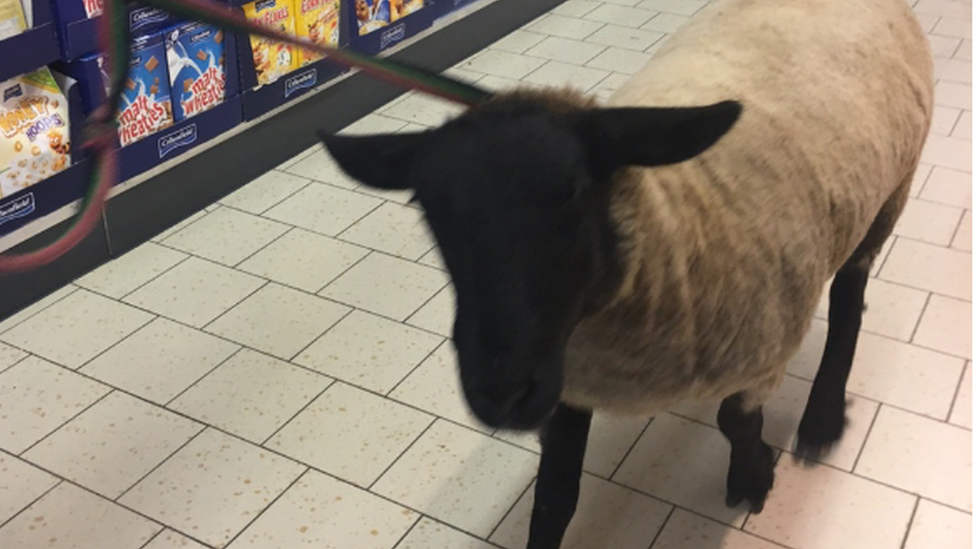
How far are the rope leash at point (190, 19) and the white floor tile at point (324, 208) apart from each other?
163 cm

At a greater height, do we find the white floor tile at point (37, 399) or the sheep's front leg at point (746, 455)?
the sheep's front leg at point (746, 455)

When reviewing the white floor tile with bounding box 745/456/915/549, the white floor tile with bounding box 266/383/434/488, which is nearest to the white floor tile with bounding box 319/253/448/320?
the white floor tile with bounding box 266/383/434/488

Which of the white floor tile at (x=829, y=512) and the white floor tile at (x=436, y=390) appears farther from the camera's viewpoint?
A: the white floor tile at (x=436, y=390)

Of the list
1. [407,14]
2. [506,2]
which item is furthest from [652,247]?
[506,2]

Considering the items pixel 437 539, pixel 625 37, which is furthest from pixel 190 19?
pixel 625 37

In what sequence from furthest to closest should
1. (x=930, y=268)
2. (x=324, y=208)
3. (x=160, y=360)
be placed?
Answer: 1. (x=324, y=208)
2. (x=930, y=268)
3. (x=160, y=360)

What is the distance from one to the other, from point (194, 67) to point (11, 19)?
2.01ft

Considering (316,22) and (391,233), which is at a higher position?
(316,22)

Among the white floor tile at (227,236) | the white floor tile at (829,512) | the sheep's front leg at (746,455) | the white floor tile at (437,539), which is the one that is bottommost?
the white floor tile at (227,236)

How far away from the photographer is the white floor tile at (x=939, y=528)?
6.48ft

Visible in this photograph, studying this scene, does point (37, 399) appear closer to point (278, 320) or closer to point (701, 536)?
point (278, 320)

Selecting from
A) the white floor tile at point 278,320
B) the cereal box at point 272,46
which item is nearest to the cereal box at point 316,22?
the cereal box at point 272,46

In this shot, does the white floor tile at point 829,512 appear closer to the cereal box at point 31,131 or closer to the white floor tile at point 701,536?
the white floor tile at point 701,536

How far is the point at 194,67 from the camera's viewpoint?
2934 mm
